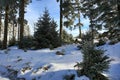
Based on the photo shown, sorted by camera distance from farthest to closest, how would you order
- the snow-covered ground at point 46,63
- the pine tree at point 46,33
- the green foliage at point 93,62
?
the pine tree at point 46,33 → the snow-covered ground at point 46,63 → the green foliage at point 93,62

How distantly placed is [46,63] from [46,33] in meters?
7.99

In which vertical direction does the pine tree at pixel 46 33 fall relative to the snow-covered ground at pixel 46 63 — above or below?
above

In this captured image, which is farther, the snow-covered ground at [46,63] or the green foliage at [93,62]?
the snow-covered ground at [46,63]

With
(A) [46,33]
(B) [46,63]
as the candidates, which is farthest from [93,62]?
(A) [46,33]

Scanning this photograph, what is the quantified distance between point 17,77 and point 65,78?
3876 millimetres

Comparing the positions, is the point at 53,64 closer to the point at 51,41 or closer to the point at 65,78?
the point at 65,78

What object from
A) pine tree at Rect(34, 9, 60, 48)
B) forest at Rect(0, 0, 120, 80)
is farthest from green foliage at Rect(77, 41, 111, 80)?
pine tree at Rect(34, 9, 60, 48)

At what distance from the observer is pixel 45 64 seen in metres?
18.4

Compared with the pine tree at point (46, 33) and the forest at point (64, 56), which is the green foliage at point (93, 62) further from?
the pine tree at point (46, 33)

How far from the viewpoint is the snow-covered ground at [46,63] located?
54.1ft

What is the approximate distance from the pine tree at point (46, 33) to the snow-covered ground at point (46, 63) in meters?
2.72

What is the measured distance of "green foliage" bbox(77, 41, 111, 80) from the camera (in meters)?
14.5

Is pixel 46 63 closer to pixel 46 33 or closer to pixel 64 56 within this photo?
pixel 64 56

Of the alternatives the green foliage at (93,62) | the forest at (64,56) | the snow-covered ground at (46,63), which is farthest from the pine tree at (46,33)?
the green foliage at (93,62)
